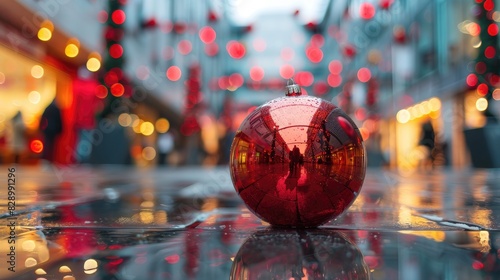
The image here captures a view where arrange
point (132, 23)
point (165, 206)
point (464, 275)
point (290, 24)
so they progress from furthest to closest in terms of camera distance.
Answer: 1. point (290, 24)
2. point (132, 23)
3. point (165, 206)
4. point (464, 275)

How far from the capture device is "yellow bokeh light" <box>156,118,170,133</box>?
95.1 ft

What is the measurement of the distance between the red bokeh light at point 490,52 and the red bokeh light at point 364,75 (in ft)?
58.0

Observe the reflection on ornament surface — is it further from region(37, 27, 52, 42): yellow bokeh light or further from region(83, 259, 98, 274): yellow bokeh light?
region(37, 27, 52, 42): yellow bokeh light

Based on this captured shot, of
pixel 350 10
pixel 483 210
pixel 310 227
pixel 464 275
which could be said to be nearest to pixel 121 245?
pixel 310 227

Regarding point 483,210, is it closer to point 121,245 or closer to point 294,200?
point 294,200

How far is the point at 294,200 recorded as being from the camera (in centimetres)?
180

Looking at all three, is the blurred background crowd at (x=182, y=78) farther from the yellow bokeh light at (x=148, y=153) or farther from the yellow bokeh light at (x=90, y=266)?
the yellow bokeh light at (x=90, y=266)

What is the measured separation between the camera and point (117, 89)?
523 inches

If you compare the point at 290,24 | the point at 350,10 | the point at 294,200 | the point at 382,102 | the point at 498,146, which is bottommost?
the point at 294,200

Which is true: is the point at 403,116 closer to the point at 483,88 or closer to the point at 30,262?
the point at 483,88

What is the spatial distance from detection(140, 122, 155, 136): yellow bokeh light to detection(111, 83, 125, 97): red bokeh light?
11.0 meters

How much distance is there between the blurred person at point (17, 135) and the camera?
12609 mm

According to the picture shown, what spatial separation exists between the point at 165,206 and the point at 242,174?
1240 millimetres

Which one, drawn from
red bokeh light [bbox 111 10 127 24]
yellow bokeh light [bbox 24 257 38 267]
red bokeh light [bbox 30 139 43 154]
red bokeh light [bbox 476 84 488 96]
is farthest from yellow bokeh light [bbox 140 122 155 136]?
yellow bokeh light [bbox 24 257 38 267]
